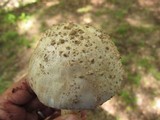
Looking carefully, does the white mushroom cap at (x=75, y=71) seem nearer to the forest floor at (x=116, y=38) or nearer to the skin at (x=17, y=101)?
the skin at (x=17, y=101)

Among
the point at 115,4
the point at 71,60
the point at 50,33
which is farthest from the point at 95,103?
the point at 115,4

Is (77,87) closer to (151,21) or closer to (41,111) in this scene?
(41,111)

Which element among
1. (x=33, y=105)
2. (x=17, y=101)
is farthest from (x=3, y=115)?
(x=33, y=105)

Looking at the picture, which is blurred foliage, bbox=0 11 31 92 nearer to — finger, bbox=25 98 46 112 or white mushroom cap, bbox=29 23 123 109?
finger, bbox=25 98 46 112

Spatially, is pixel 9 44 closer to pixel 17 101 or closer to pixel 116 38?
pixel 116 38

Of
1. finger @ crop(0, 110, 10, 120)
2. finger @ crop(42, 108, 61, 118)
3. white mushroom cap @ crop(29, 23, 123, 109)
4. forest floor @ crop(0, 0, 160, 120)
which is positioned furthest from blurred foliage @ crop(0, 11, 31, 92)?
white mushroom cap @ crop(29, 23, 123, 109)

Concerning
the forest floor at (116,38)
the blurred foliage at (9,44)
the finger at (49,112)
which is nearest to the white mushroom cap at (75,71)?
the finger at (49,112)
